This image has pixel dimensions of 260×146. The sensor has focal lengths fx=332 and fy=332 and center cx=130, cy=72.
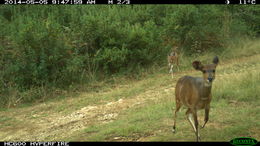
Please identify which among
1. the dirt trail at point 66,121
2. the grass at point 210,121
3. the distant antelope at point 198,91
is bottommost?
the dirt trail at point 66,121

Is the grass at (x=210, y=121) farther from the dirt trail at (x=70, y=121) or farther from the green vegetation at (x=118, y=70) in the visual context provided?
the dirt trail at (x=70, y=121)

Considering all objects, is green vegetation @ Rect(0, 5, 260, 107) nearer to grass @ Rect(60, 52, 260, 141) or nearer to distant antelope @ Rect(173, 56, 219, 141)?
grass @ Rect(60, 52, 260, 141)

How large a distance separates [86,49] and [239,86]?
6708 millimetres

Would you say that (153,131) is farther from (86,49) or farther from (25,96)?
(86,49)

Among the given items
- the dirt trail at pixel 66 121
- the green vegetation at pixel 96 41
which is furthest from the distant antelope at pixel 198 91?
the green vegetation at pixel 96 41

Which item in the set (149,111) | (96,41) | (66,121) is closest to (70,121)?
(66,121)

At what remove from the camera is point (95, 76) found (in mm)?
13062

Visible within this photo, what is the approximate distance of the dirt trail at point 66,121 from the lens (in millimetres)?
7992

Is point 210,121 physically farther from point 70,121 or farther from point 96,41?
point 96,41

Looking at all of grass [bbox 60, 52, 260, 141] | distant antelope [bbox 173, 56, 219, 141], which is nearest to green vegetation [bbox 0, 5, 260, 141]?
grass [bbox 60, 52, 260, 141]

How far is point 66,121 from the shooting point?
891 centimetres

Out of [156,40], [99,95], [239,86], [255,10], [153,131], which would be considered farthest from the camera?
[255,10]

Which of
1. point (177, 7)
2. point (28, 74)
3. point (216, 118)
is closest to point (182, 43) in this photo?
point (177, 7)

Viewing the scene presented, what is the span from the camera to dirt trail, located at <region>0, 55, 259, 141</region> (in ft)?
26.2
